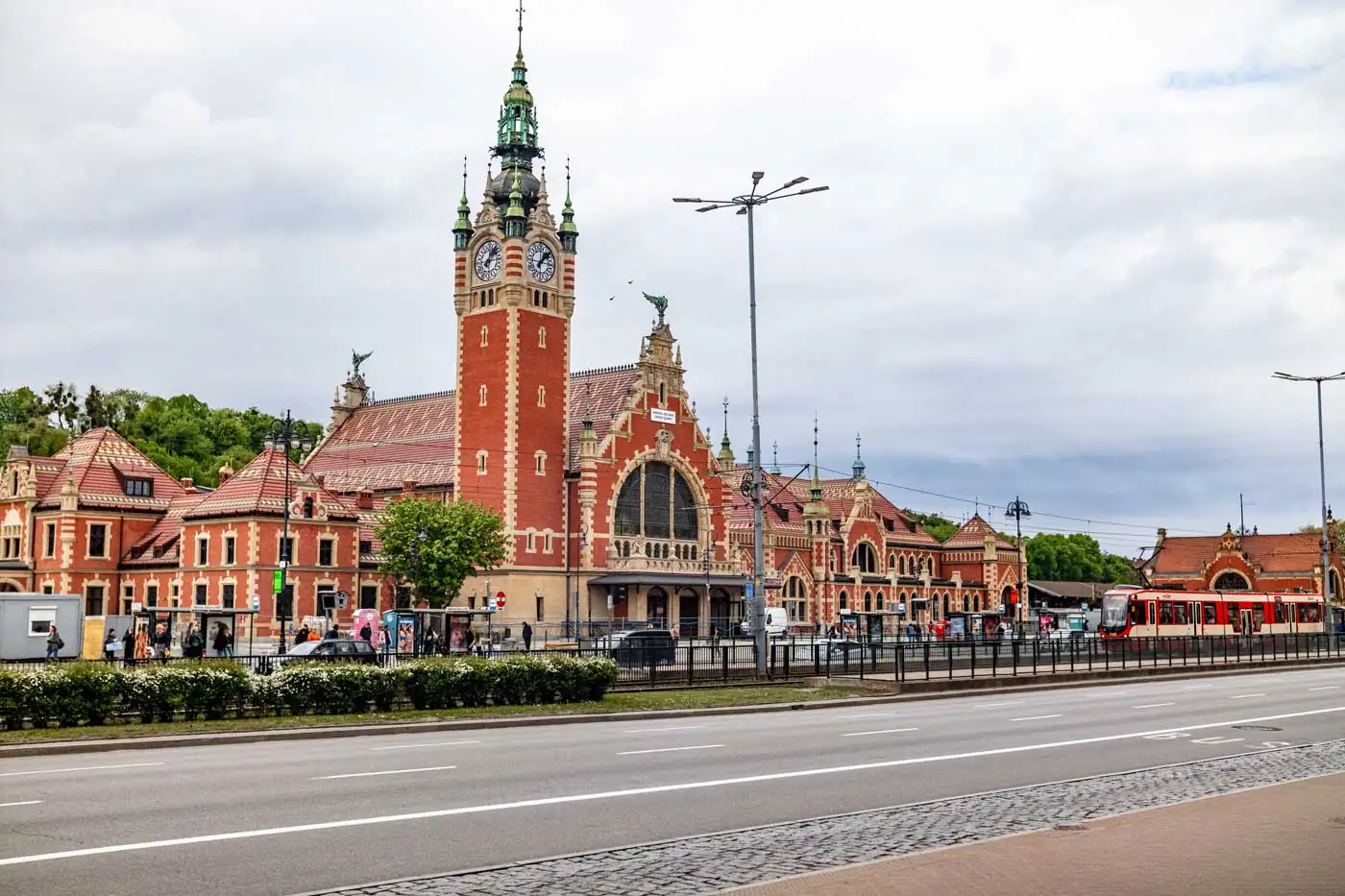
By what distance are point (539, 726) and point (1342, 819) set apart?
54.6 ft

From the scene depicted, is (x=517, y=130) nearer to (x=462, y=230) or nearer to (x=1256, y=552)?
(x=462, y=230)

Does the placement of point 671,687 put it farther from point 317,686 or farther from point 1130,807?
point 1130,807

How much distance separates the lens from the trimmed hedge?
23.7 m

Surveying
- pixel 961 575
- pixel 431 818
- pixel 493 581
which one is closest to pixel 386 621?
pixel 493 581

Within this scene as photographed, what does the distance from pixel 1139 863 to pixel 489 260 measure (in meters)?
77.2

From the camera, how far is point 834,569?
10919 centimetres

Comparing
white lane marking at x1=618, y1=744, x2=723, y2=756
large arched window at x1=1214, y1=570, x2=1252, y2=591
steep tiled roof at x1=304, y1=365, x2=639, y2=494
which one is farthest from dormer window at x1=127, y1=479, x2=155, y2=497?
large arched window at x1=1214, y1=570, x2=1252, y2=591

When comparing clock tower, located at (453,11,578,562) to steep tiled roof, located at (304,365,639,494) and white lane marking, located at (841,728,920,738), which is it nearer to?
steep tiled roof, located at (304,365,639,494)

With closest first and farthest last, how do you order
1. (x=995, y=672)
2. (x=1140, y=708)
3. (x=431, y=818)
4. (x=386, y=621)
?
1. (x=431, y=818)
2. (x=1140, y=708)
3. (x=995, y=672)
4. (x=386, y=621)

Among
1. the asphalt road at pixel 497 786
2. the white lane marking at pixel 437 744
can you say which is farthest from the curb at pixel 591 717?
the white lane marking at pixel 437 744

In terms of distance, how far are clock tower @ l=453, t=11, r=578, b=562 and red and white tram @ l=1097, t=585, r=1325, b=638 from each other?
32.2 m

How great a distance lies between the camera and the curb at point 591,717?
2166 cm

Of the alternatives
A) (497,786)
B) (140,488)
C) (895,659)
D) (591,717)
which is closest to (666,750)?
(497,786)

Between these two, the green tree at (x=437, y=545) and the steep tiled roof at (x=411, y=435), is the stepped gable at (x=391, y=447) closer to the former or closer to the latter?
the steep tiled roof at (x=411, y=435)
